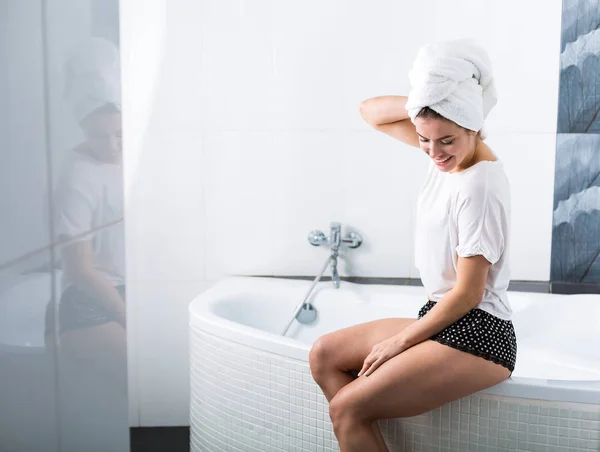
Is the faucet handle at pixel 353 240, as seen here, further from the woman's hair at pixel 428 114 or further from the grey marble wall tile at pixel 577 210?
the woman's hair at pixel 428 114

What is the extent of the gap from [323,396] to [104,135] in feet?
5.04

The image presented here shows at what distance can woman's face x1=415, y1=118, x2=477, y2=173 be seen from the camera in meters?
1.67

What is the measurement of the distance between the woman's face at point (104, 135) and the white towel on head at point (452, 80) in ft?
3.84

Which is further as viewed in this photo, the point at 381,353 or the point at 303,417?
the point at 303,417

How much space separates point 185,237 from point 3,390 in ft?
8.21

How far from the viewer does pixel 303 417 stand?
201cm

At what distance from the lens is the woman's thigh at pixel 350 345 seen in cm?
186

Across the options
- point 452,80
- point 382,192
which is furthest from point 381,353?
point 382,192

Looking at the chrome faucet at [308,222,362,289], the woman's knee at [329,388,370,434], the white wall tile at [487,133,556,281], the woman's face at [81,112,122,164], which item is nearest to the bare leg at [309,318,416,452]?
the woman's knee at [329,388,370,434]

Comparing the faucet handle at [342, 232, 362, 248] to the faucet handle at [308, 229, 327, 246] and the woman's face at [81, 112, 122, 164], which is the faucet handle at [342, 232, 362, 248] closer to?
the faucet handle at [308, 229, 327, 246]

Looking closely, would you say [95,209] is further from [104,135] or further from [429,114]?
[429,114]

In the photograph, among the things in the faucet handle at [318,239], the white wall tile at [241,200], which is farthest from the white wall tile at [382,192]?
the white wall tile at [241,200]

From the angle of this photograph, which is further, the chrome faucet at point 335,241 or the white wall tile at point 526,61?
the chrome faucet at point 335,241

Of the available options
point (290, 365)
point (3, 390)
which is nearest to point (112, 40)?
point (3, 390)
